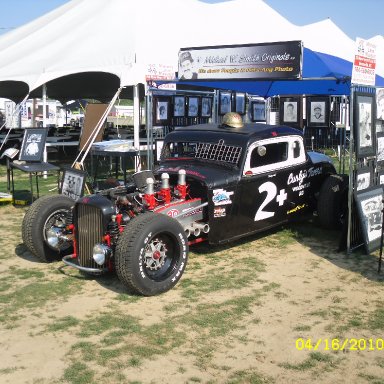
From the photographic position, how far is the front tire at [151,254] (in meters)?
4.75

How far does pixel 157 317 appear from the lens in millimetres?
4512

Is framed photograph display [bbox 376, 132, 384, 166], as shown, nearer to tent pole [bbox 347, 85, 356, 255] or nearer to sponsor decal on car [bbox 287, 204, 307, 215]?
tent pole [bbox 347, 85, 356, 255]

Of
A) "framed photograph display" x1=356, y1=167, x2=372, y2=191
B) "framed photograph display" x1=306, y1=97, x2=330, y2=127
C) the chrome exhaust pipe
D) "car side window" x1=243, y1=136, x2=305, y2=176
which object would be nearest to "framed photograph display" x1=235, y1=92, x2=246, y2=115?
"framed photograph display" x1=306, y1=97, x2=330, y2=127

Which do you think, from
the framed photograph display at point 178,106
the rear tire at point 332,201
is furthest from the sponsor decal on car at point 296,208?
the framed photograph display at point 178,106

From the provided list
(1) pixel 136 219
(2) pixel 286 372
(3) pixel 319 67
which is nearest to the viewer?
(2) pixel 286 372

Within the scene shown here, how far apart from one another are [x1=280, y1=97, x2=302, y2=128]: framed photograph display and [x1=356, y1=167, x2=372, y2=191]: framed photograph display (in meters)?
8.07

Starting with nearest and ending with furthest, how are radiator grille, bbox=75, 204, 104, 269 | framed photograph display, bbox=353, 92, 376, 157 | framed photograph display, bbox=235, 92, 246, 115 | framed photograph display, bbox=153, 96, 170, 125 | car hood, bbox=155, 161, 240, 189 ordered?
radiator grille, bbox=75, 204, 104, 269 → car hood, bbox=155, 161, 240, 189 → framed photograph display, bbox=353, 92, 376, 157 → framed photograph display, bbox=153, 96, 170, 125 → framed photograph display, bbox=235, 92, 246, 115

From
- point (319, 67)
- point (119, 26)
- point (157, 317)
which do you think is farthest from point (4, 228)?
point (319, 67)

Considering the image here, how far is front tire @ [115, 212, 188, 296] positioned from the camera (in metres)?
4.75

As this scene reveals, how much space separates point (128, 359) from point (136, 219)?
1536 mm

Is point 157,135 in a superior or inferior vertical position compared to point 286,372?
superior

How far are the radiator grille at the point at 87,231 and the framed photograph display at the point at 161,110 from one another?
5.75 m

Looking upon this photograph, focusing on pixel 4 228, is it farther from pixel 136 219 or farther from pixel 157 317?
pixel 157 317
